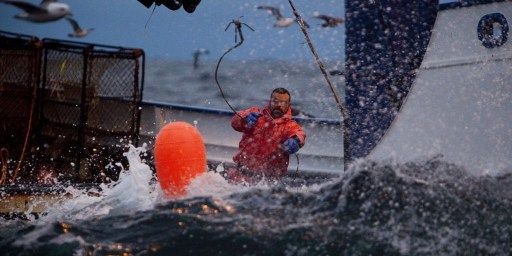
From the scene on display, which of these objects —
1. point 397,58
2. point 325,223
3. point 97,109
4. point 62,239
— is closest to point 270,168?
point 397,58

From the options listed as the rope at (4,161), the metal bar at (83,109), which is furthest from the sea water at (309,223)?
the metal bar at (83,109)

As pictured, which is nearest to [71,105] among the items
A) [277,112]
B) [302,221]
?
[277,112]

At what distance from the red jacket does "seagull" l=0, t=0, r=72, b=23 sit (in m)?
4.89

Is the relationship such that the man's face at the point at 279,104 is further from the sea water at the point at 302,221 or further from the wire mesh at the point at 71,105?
the wire mesh at the point at 71,105

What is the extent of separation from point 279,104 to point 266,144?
1.88 ft

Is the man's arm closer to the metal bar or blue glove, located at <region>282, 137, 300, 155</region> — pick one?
blue glove, located at <region>282, 137, 300, 155</region>

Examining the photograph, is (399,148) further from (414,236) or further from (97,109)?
(97,109)

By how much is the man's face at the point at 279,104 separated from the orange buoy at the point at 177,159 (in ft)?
6.27

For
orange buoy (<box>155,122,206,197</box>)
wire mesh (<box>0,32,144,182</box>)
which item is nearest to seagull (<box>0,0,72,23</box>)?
wire mesh (<box>0,32,144,182</box>)

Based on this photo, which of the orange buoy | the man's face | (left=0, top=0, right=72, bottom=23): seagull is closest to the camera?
the orange buoy

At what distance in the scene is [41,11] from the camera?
972cm

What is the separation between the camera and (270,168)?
681cm

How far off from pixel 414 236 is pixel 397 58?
4.66 meters

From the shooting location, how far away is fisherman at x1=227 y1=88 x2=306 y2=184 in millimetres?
6766
